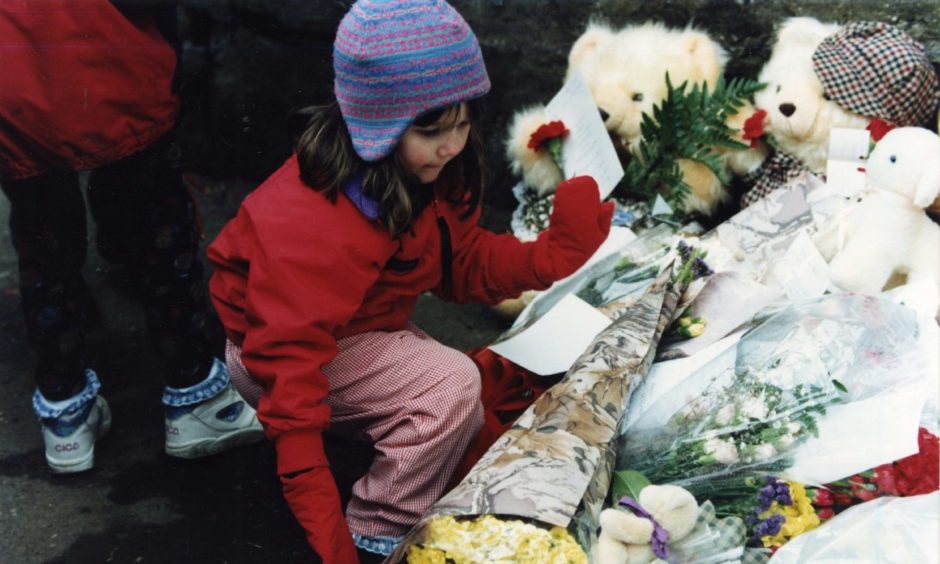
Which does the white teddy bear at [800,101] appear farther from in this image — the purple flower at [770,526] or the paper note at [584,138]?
the purple flower at [770,526]

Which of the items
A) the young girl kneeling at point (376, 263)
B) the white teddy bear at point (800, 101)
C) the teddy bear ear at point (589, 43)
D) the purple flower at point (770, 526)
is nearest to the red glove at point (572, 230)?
the young girl kneeling at point (376, 263)

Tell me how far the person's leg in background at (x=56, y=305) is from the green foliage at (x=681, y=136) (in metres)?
1.53

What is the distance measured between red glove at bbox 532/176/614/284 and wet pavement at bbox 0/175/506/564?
61cm

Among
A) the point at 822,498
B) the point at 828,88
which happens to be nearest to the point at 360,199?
the point at 822,498

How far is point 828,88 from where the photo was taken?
2271 mm

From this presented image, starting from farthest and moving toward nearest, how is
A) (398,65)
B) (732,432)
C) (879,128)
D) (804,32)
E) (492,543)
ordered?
(804,32) < (879,128) < (732,432) < (398,65) < (492,543)

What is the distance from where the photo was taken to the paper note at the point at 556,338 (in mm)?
2049

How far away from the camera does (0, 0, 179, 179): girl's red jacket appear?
1695 mm

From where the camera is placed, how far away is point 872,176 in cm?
202

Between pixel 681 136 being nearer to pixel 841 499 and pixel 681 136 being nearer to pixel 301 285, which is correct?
pixel 841 499

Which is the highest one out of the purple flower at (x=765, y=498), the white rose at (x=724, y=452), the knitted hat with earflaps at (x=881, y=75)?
the knitted hat with earflaps at (x=881, y=75)

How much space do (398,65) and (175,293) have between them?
0.91 meters

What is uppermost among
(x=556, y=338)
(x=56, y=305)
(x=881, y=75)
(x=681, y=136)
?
(x=881, y=75)

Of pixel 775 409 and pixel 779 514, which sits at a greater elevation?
pixel 775 409
